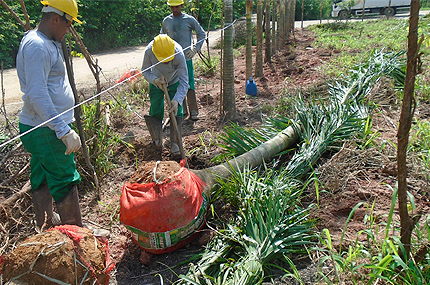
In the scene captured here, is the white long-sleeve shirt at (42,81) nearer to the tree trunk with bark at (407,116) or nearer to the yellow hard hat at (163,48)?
the yellow hard hat at (163,48)

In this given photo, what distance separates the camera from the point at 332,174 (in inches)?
112

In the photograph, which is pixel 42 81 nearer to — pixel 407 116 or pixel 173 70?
pixel 173 70

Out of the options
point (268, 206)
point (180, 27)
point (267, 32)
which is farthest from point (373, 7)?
point (268, 206)

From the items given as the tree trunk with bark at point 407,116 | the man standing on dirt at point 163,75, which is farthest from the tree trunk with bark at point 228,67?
the tree trunk with bark at point 407,116

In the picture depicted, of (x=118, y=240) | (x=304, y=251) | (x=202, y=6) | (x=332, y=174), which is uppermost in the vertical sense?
(x=202, y=6)

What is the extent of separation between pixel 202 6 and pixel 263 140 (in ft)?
38.7

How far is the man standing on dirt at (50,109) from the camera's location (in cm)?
214

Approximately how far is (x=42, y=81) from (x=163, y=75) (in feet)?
5.92

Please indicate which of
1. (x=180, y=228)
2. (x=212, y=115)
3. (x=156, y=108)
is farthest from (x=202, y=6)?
(x=180, y=228)

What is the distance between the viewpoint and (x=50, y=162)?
2.41 metres

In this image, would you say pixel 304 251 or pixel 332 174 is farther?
pixel 332 174

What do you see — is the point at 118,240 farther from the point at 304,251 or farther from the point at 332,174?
the point at 332,174

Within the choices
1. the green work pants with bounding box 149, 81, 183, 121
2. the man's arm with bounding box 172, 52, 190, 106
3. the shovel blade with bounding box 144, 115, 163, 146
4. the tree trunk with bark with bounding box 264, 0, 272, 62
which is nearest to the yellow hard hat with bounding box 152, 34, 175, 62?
the man's arm with bounding box 172, 52, 190, 106

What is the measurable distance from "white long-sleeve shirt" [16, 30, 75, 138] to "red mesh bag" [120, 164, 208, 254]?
0.67 meters
